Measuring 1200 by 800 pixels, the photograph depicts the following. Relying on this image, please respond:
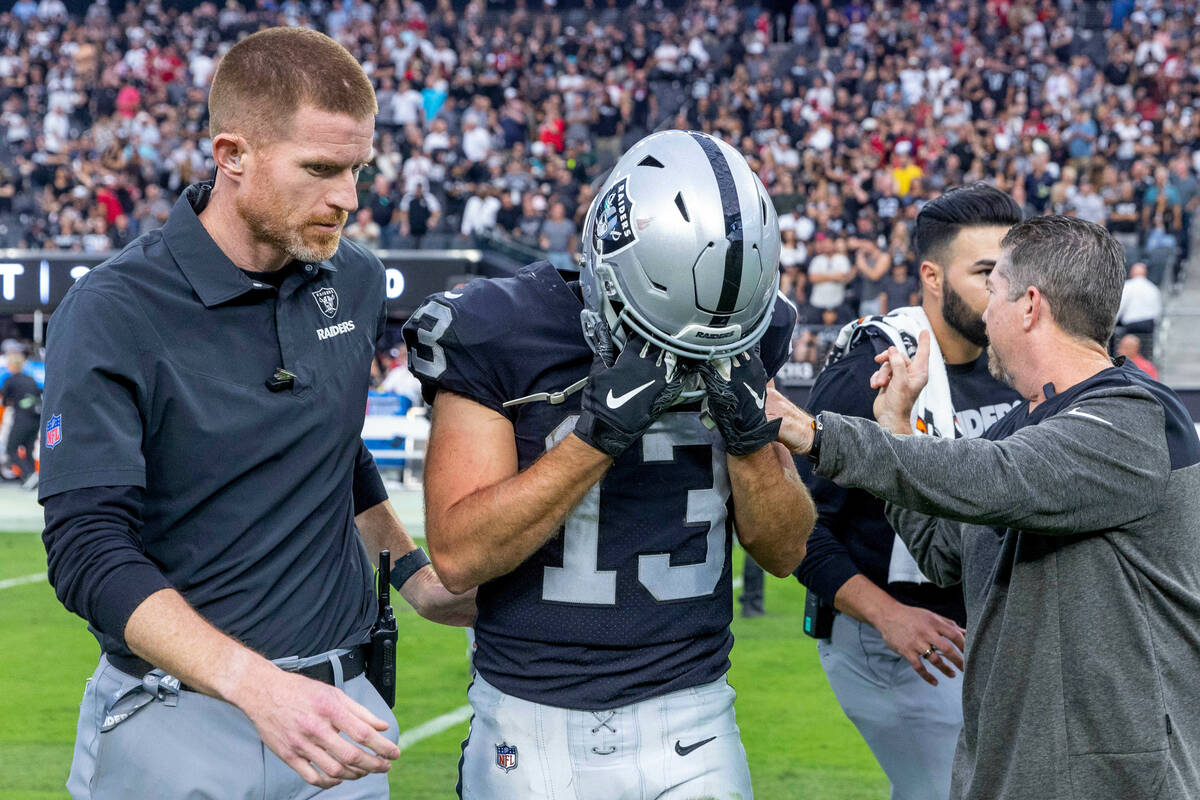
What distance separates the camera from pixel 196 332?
252cm

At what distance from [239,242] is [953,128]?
19.6 metres

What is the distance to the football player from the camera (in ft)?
8.04

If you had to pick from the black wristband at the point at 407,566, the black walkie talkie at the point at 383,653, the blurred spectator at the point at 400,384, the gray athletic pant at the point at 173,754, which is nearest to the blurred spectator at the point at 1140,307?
the blurred spectator at the point at 400,384

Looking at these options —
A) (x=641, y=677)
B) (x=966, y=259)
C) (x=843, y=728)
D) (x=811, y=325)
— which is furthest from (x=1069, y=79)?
(x=641, y=677)

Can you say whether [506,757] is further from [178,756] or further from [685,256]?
[685,256]

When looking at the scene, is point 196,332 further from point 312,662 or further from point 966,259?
point 966,259

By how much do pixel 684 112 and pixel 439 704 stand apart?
18.0 m

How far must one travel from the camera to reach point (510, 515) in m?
2.46

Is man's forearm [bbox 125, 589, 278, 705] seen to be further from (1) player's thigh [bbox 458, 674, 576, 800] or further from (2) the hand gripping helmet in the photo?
(2) the hand gripping helmet

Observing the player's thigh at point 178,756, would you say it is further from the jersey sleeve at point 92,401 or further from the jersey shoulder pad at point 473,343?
the jersey shoulder pad at point 473,343

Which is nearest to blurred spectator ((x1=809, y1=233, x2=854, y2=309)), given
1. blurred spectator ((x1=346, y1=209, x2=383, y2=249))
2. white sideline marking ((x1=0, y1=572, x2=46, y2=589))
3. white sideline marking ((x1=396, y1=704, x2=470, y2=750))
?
blurred spectator ((x1=346, y1=209, x2=383, y2=249))

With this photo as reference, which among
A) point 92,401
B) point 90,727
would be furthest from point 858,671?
point 92,401

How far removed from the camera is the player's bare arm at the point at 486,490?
2426 millimetres

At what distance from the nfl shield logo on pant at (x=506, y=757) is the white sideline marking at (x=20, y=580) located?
27.2 ft
